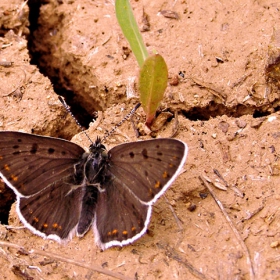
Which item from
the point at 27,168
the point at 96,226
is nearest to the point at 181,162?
the point at 96,226

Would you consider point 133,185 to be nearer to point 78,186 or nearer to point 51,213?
point 78,186

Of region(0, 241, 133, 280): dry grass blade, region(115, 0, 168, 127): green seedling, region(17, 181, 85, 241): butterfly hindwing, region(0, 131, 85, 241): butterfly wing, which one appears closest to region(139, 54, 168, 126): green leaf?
region(115, 0, 168, 127): green seedling

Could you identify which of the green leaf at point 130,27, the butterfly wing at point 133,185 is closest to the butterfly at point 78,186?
the butterfly wing at point 133,185

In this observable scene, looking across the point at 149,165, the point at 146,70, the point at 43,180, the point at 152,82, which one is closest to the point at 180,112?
the point at 152,82

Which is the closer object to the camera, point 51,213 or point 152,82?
point 51,213

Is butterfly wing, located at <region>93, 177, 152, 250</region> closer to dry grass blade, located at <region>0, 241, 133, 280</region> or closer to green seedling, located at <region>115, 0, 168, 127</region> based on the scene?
dry grass blade, located at <region>0, 241, 133, 280</region>

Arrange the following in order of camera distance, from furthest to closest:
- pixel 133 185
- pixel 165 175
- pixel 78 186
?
pixel 78 186
pixel 133 185
pixel 165 175

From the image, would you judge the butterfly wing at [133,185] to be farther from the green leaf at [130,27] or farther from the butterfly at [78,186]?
the green leaf at [130,27]

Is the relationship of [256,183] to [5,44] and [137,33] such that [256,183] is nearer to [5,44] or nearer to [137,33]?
[137,33]
